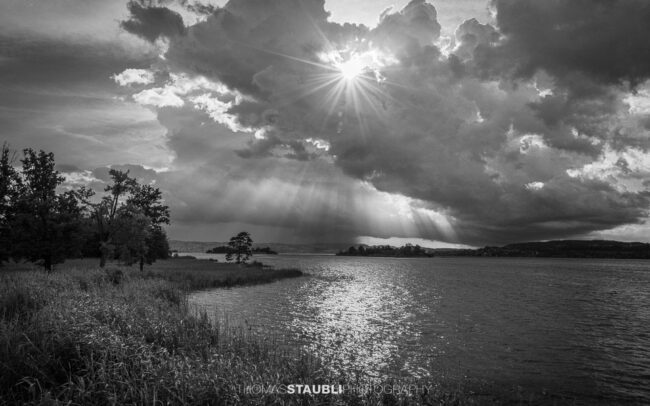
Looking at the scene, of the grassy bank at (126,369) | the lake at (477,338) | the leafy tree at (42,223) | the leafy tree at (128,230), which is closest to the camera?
the grassy bank at (126,369)

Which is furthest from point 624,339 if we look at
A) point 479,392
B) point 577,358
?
point 479,392

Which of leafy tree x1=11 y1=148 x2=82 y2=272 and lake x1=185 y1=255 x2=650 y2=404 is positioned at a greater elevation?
leafy tree x1=11 y1=148 x2=82 y2=272

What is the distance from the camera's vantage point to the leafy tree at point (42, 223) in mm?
43844

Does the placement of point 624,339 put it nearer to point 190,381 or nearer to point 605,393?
point 605,393

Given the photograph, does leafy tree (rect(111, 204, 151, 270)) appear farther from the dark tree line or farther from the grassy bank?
the grassy bank

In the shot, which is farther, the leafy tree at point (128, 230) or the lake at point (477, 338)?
the leafy tree at point (128, 230)

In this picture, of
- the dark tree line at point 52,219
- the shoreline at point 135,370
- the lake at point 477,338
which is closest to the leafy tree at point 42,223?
the dark tree line at point 52,219

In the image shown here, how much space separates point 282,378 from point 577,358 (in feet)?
74.1

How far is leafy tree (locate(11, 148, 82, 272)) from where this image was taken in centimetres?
4384

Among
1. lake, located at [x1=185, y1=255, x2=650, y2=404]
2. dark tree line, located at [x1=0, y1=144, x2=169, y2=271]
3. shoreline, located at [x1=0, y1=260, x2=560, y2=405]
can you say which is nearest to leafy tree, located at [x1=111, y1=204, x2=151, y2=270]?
dark tree line, located at [x1=0, y1=144, x2=169, y2=271]

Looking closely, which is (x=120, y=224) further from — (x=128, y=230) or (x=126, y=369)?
(x=126, y=369)

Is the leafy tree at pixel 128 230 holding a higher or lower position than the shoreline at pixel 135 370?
higher

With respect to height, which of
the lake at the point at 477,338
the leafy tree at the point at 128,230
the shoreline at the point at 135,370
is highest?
the leafy tree at the point at 128,230

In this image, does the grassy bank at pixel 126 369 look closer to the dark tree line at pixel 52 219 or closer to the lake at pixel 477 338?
the lake at pixel 477 338
